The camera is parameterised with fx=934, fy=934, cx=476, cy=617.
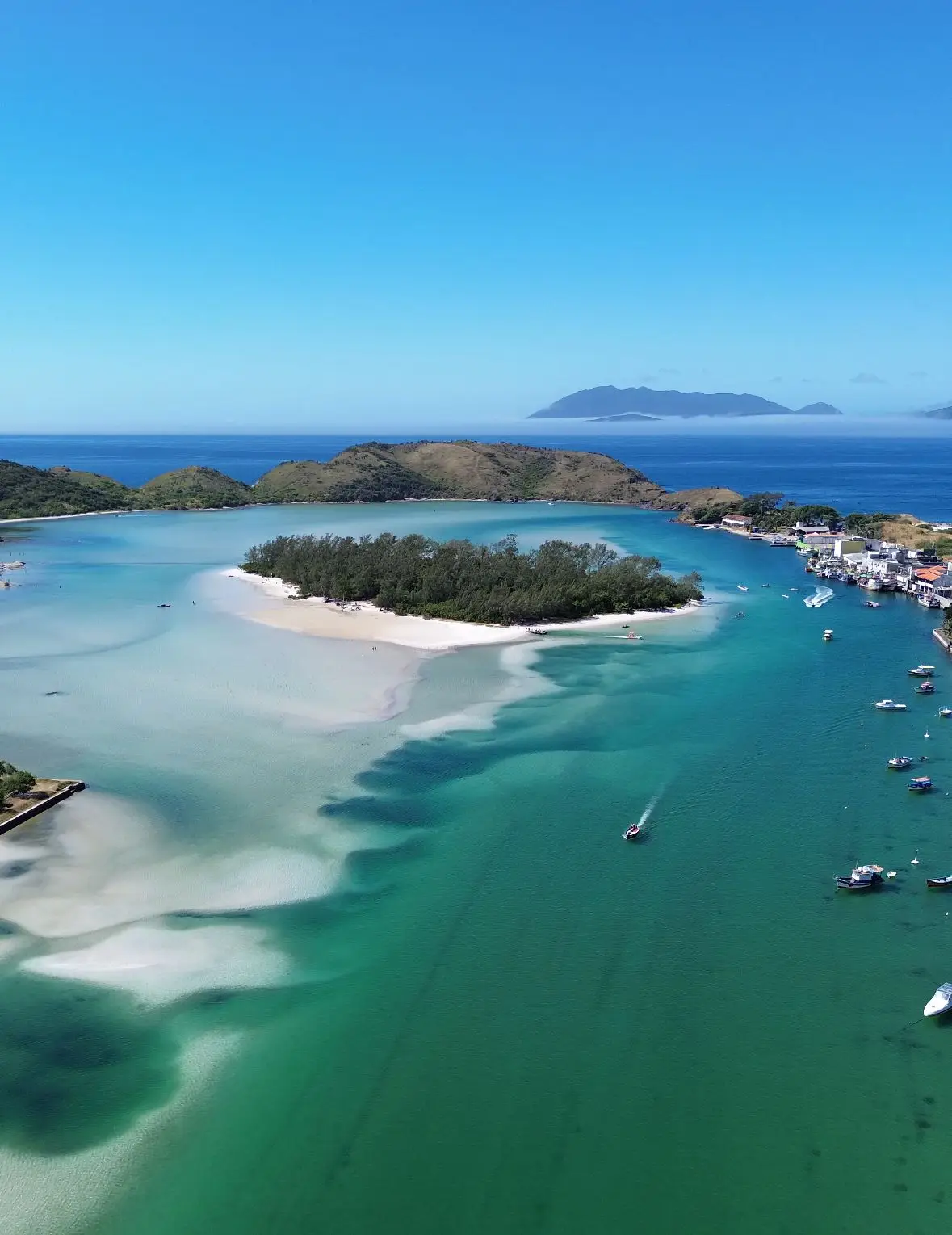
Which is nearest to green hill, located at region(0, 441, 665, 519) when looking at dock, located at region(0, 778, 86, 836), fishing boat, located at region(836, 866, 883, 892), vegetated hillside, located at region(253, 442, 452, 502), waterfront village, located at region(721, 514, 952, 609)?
vegetated hillside, located at region(253, 442, 452, 502)

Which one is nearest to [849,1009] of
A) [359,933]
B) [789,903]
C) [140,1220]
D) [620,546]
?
[789,903]

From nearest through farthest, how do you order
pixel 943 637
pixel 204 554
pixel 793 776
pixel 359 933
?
pixel 359 933 < pixel 793 776 < pixel 943 637 < pixel 204 554

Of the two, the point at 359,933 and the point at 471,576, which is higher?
the point at 471,576

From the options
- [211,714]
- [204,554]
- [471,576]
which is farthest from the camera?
[204,554]

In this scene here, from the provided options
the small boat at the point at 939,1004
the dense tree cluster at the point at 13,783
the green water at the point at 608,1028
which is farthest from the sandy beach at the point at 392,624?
the small boat at the point at 939,1004

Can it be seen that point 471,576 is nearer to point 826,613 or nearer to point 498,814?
point 826,613

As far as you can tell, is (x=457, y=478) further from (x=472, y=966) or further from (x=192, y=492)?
(x=472, y=966)

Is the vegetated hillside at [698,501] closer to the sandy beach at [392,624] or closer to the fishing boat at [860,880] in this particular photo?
the sandy beach at [392,624]

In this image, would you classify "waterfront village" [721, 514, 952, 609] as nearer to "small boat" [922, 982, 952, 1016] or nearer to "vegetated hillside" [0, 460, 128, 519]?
"small boat" [922, 982, 952, 1016]
